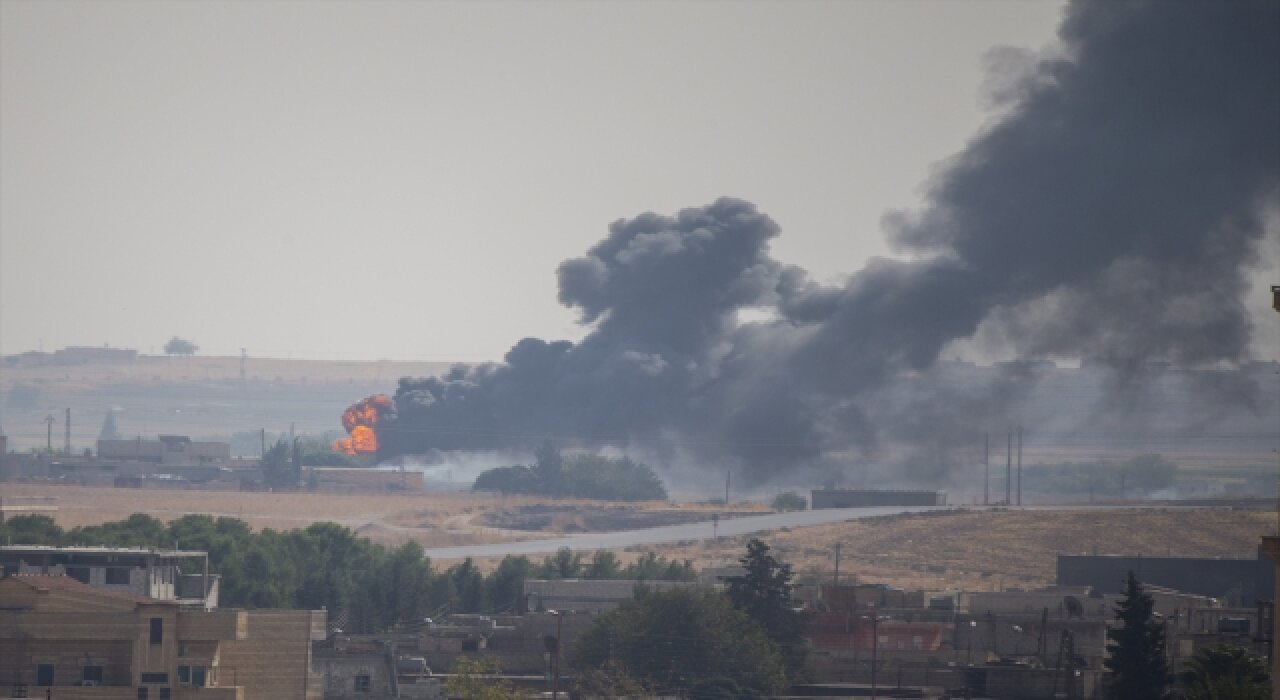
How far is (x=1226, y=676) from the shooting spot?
6059 cm

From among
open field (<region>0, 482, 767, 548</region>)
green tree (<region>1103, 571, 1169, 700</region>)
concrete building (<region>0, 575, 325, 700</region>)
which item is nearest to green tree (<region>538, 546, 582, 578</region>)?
open field (<region>0, 482, 767, 548</region>)

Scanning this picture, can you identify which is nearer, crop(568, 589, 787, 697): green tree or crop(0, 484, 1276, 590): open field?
crop(568, 589, 787, 697): green tree

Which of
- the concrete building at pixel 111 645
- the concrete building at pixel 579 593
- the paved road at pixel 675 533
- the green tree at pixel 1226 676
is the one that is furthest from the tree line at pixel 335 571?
the green tree at pixel 1226 676

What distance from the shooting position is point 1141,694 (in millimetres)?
68125

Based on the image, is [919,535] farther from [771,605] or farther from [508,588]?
[771,605]

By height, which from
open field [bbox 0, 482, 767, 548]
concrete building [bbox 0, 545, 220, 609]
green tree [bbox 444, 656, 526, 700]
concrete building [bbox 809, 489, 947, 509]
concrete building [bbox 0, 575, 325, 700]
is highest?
concrete building [bbox 809, 489, 947, 509]

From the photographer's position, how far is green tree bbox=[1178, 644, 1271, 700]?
2202 inches

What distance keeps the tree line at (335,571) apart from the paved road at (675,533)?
20.6 meters

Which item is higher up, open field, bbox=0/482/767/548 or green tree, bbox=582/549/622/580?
open field, bbox=0/482/767/548

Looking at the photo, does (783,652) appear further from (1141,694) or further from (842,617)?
(1141,694)

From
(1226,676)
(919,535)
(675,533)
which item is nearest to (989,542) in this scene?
(919,535)

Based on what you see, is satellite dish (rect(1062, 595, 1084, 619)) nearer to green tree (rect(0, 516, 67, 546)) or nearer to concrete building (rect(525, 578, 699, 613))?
concrete building (rect(525, 578, 699, 613))

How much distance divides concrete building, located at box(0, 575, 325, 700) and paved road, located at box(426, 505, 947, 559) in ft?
246

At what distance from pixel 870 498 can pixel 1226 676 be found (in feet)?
366
